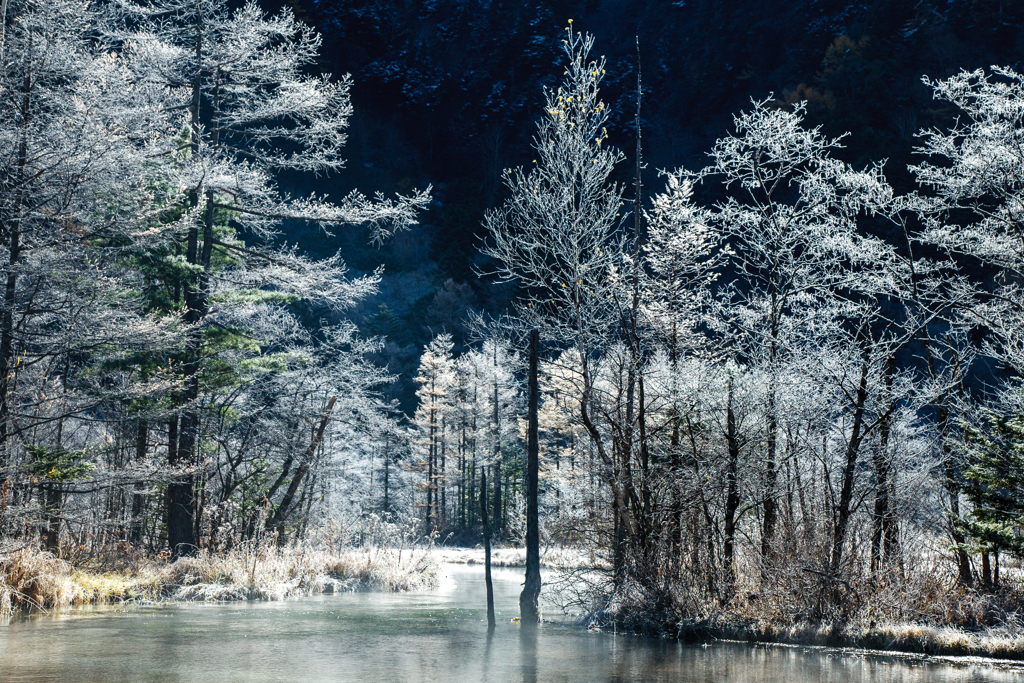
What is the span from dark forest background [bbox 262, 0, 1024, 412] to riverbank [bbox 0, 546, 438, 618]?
3067cm

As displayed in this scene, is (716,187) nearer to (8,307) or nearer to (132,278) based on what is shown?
(132,278)

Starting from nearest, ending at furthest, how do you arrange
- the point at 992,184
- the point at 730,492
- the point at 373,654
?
the point at 373,654 < the point at 992,184 < the point at 730,492

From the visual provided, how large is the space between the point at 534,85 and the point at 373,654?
68.1m

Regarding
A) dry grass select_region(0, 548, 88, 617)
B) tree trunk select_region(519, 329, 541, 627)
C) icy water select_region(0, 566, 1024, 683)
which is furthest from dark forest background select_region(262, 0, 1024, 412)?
dry grass select_region(0, 548, 88, 617)

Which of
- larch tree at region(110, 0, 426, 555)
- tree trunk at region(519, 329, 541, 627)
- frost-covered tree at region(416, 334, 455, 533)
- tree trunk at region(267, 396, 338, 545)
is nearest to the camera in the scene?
tree trunk at region(519, 329, 541, 627)

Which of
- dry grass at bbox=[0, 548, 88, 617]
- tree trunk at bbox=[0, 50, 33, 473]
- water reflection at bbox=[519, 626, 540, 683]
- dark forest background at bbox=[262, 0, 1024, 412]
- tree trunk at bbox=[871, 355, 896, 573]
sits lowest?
water reflection at bbox=[519, 626, 540, 683]

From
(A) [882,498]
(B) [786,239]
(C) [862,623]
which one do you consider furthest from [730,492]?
(B) [786,239]

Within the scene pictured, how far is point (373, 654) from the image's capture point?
10469 mm

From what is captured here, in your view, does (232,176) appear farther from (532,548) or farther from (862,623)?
(862,623)

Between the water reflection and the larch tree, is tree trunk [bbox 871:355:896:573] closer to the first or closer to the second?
the water reflection

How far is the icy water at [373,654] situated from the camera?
346 inches

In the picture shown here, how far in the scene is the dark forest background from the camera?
4872 cm

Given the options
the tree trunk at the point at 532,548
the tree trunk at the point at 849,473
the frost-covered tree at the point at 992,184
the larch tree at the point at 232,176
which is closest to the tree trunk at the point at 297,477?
the larch tree at the point at 232,176

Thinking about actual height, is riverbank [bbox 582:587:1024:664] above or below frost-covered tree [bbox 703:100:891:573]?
below
